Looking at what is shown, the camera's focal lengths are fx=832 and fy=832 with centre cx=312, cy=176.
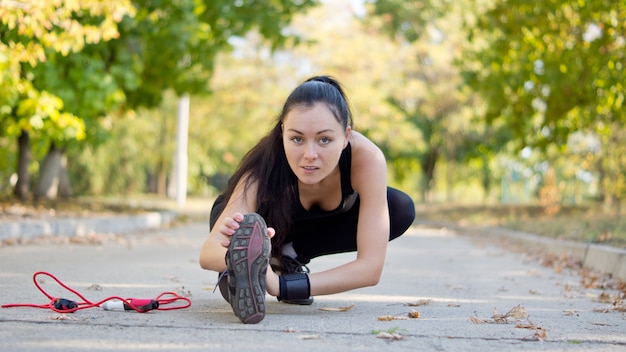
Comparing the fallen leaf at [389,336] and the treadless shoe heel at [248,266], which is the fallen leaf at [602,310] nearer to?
the fallen leaf at [389,336]

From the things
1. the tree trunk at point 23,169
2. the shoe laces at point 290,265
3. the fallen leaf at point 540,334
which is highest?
the tree trunk at point 23,169

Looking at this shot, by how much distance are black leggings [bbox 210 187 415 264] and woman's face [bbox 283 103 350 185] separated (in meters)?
0.78

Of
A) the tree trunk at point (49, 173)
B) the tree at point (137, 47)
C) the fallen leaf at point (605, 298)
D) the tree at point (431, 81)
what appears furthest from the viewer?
the tree at point (431, 81)

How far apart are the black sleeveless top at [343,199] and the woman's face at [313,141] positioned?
0.96ft

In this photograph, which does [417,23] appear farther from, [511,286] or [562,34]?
[511,286]

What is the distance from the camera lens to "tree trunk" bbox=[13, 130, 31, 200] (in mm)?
16375

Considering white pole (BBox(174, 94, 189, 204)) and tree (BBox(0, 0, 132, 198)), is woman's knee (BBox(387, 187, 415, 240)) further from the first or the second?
white pole (BBox(174, 94, 189, 204))

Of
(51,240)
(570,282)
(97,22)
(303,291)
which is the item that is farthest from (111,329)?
(97,22)

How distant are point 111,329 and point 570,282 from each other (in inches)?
187

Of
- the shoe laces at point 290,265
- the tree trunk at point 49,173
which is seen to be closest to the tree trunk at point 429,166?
the tree trunk at point 49,173

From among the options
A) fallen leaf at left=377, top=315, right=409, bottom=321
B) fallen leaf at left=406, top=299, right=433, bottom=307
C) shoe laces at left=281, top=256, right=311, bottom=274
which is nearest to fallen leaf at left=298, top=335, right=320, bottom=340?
fallen leaf at left=377, top=315, right=409, bottom=321

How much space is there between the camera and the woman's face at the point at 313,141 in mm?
4363

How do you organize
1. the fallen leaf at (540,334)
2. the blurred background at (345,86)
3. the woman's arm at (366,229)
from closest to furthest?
the fallen leaf at (540,334) → the woman's arm at (366,229) → the blurred background at (345,86)

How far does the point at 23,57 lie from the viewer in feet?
33.7
